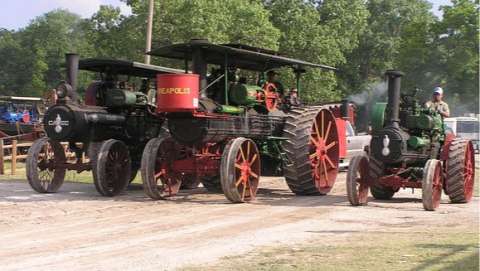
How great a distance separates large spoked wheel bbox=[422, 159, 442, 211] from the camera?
10844 mm

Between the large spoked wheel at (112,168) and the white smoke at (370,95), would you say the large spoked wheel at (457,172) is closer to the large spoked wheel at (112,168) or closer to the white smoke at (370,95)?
the large spoked wheel at (112,168)

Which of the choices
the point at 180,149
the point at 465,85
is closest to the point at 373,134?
the point at 180,149

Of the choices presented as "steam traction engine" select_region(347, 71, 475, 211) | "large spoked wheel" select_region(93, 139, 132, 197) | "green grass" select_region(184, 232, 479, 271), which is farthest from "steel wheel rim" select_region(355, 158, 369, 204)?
"large spoked wheel" select_region(93, 139, 132, 197)

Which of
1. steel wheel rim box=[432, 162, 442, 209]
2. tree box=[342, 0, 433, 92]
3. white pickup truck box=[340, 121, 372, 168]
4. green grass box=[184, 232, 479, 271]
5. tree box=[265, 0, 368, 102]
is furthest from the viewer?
tree box=[342, 0, 433, 92]

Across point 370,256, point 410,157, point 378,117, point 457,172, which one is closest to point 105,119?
point 378,117

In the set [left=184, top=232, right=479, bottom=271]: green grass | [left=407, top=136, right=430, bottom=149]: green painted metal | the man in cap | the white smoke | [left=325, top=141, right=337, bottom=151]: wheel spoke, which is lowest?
[left=184, top=232, right=479, bottom=271]: green grass

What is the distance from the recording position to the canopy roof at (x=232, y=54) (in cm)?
1219

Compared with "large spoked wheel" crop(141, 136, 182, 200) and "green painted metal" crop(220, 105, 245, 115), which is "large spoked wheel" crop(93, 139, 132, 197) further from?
"green painted metal" crop(220, 105, 245, 115)

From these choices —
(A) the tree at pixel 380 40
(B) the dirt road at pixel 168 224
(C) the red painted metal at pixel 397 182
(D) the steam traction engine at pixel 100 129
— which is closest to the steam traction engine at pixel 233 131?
(B) the dirt road at pixel 168 224

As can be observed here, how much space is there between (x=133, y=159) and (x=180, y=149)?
6.86 ft

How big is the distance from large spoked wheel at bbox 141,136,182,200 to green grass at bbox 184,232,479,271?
470cm

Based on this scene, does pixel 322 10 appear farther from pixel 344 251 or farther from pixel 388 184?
pixel 344 251

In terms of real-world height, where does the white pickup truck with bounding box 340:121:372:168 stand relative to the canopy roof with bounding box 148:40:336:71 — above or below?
below

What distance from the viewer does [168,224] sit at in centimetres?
935
